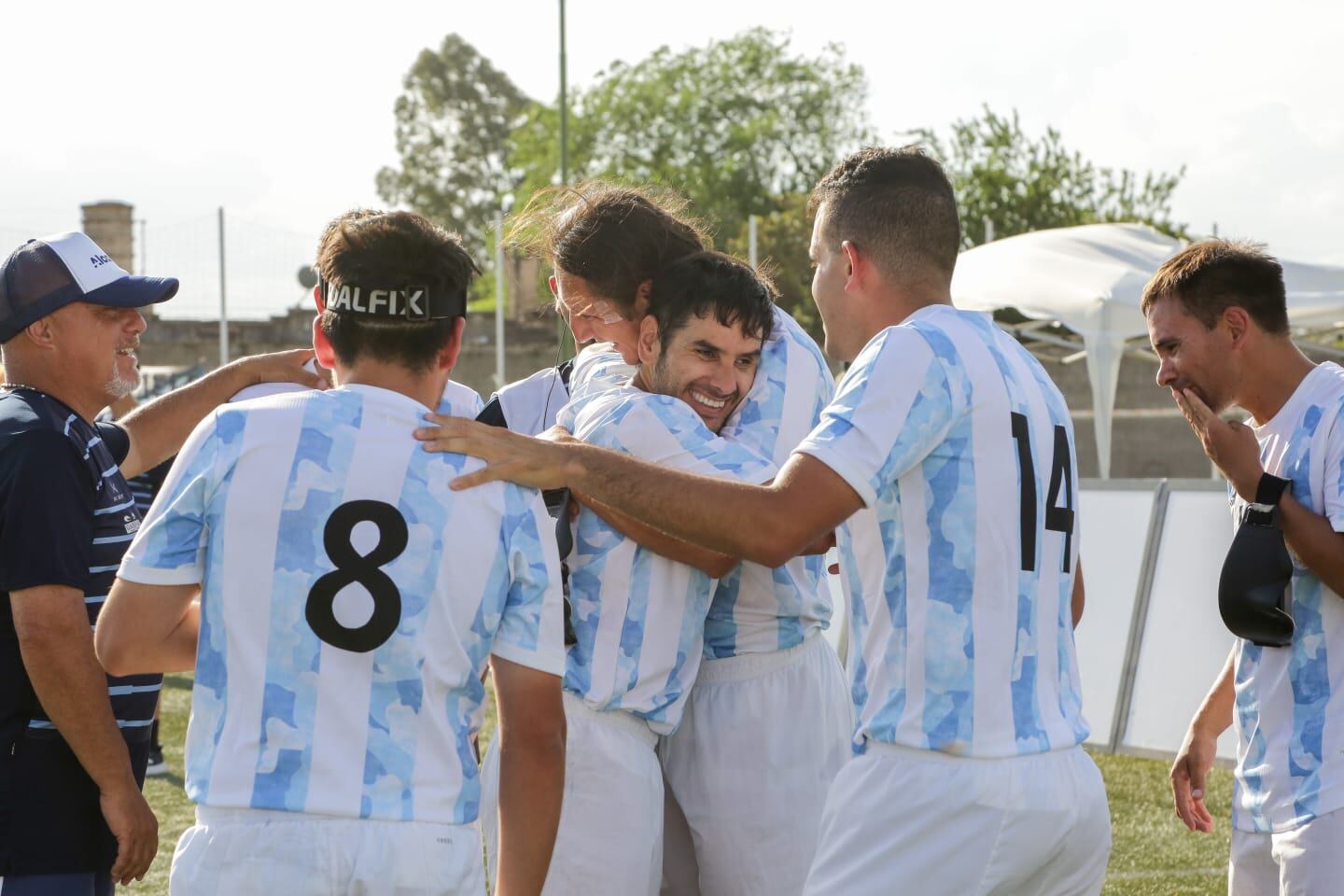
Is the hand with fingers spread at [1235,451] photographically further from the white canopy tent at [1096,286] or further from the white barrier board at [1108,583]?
the white canopy tent at [1096,286]

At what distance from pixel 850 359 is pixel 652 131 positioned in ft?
159

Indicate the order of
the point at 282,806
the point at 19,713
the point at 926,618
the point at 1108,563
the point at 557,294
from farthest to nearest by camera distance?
the point at 1108,563, the point at 557,294, the point at 19,713, the point at 926,618, the point at 282,806

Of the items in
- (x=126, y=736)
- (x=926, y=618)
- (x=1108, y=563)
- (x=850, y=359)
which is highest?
(x=850, y=359)

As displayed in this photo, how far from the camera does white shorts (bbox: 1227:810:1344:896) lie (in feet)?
11.1

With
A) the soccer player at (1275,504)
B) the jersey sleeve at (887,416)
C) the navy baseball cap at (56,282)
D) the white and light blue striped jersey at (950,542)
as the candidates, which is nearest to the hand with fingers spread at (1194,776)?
the soccer player at (1275,504)

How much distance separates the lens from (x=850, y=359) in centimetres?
301

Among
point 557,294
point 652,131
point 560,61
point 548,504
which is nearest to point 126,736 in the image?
point 548,504

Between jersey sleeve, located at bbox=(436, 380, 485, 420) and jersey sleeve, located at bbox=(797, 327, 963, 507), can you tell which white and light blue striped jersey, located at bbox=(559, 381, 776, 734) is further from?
jersey sleeve, located at bbox=(436, 380, 485, 420)

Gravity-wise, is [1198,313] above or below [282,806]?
above

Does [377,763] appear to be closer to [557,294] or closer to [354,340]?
[354,340]


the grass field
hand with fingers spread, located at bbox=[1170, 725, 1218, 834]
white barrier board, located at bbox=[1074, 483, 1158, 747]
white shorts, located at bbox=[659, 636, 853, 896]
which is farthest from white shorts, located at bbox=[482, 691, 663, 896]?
white barrier board, located at bbox=[1074, 483, 1158, 747]

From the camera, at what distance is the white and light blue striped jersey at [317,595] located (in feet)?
7.84

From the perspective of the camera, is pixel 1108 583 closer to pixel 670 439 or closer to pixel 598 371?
pixel 598 371

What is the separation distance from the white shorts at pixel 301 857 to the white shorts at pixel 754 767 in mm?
957
